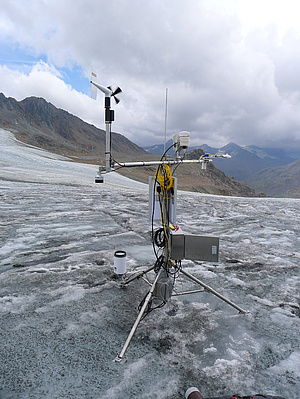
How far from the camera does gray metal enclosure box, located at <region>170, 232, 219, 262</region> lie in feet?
10.5

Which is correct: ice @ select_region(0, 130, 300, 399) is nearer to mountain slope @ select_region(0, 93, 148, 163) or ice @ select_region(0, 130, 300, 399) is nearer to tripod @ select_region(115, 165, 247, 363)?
tripod @ select_region(115, 165, 247, 363)

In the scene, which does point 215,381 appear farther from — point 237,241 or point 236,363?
point 237,241

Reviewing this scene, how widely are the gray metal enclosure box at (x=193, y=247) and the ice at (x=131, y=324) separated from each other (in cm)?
87

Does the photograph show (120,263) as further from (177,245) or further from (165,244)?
(177,245)

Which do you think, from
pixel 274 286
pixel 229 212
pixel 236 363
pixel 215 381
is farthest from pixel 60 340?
pixel 229 212

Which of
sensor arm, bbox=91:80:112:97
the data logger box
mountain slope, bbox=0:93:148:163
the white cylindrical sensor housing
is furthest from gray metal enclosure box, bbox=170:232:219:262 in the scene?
mountain slope, bbox=0:93:148:163

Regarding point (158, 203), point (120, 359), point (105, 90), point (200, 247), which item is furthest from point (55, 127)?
point (120, 359)

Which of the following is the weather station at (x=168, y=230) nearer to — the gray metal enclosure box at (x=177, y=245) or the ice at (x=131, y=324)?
the gray metal enclosure box at (x=177, y=245)

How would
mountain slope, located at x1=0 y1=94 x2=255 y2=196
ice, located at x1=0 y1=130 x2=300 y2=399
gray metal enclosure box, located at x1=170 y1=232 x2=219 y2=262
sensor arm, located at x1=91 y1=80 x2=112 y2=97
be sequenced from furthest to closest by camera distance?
1. mountain slope, located at x1=0 y1=94 x2=255 y2=196
2. sensor arm, located at x1=91 y1=80 x2=112 y2=97
3. gray metal enclosure box, located at x1=170 y1=232 x2=219 y2=262
4. ice, located at x1=0 y1=130 x2=300 y2=399

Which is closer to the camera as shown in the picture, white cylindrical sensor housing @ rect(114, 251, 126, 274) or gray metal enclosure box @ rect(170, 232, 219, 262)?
gray metal enclosure box @ rect(170, 232, 219, 262)

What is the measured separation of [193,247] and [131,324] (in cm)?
126

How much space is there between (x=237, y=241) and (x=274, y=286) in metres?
2.76

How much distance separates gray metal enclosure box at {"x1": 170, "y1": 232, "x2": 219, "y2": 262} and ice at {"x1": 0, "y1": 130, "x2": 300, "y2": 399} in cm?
87

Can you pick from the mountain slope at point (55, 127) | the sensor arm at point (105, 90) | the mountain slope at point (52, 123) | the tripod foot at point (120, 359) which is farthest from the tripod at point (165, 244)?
the mountain slope at point (52, 123)
